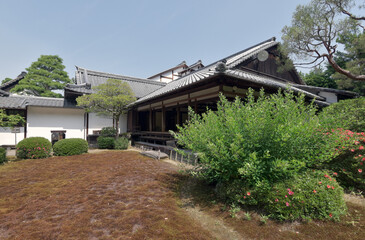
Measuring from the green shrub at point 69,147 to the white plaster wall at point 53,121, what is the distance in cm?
483

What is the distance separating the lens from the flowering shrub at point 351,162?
13.0 ft

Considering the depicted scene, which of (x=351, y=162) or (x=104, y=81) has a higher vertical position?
(x=104, y=81)

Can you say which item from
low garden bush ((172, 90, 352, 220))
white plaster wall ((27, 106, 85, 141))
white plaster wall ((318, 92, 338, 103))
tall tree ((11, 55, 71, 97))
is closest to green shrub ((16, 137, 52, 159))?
white plaster wall ((27, 106, 85, 141))

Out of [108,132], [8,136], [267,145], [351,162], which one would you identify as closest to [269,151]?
[267,145]

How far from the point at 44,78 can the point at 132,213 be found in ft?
87.4

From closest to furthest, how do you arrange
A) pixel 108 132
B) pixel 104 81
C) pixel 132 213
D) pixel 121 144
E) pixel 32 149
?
pixel 132 213 → pixel 32 149 → pixel 121 144 → pixel 108 132 → pixel 104 81

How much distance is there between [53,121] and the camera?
1405 centimetres

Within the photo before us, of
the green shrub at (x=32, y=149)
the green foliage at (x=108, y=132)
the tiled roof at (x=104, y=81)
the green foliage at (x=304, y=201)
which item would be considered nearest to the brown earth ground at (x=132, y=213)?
the green foliage at (x=304, y=201)

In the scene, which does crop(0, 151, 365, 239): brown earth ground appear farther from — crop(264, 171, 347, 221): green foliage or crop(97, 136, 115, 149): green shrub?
crop(97, 136, 115, 149): green shrub

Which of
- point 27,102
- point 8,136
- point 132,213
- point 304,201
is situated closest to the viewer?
point 304,201

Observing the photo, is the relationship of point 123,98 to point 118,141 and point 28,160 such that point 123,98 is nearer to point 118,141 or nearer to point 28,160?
point 118,141

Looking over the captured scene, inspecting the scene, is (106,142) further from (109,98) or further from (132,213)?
(132,213)

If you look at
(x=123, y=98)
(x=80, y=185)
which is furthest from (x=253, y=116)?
(x=123, y=98)

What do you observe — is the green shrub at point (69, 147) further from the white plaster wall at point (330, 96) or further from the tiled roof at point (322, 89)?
the white plaster wall at point (330, 96)
